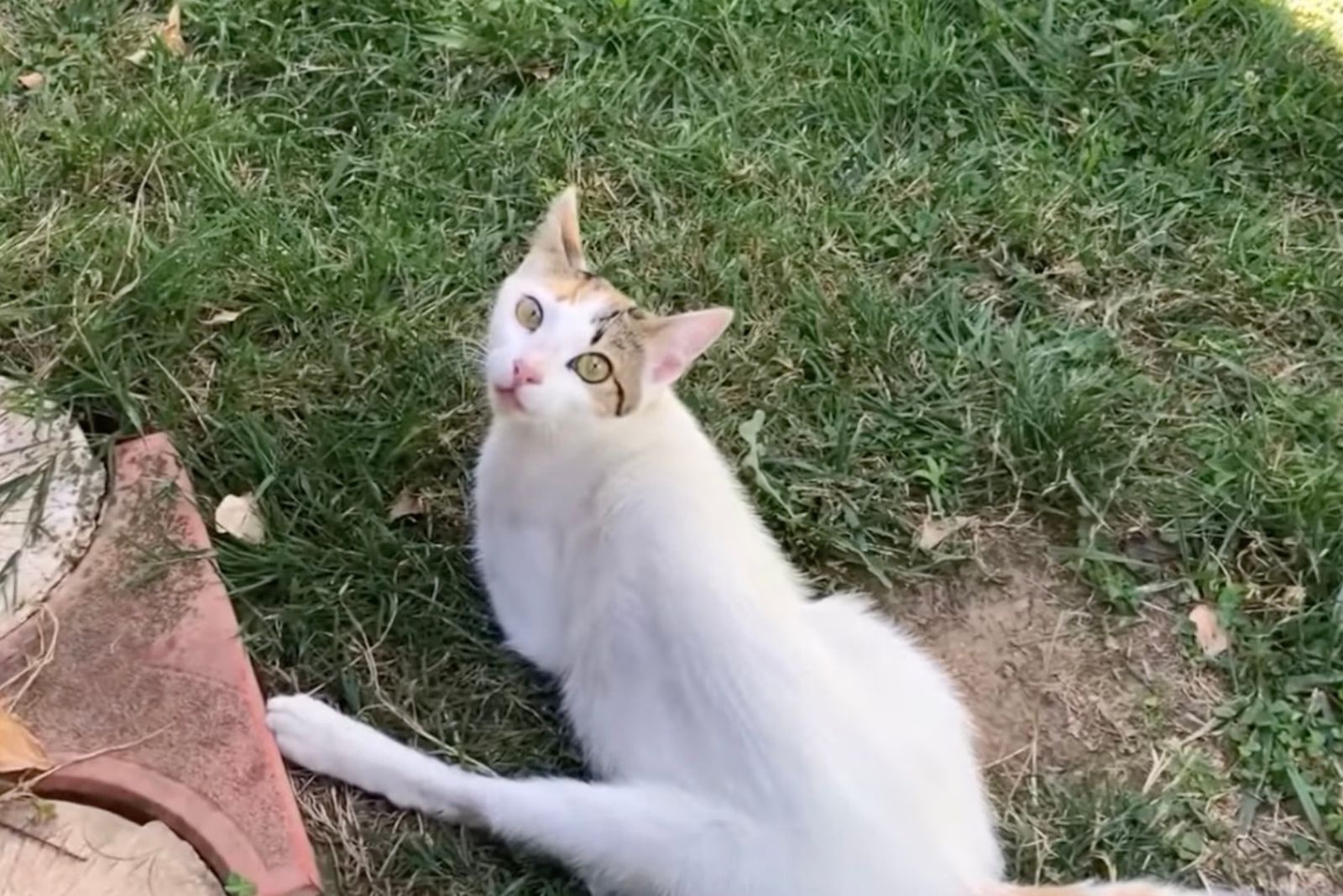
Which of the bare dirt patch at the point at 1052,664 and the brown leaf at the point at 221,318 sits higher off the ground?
the bare dirt patch at the point at 1052,664

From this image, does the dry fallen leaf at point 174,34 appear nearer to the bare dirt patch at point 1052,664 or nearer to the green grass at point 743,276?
the green grass at point 743,276

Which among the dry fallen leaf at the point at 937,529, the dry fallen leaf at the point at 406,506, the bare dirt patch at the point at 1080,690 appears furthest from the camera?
the dry fallen leaf at the point at 937,529

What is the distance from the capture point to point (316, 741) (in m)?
2.17

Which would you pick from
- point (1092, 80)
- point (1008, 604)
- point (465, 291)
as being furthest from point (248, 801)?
point (1092, 80)

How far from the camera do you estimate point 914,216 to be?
3.10 metres

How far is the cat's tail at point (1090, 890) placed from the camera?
6.33ft

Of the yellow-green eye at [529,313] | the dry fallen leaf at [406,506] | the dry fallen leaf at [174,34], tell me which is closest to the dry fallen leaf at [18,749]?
the dry fallen leaf at [406,506]

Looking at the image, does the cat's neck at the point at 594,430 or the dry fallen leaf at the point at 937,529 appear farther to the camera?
the dry fallen leaf at the point at 937,529

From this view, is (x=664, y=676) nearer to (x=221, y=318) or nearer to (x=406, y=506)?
(x=406, y=506)

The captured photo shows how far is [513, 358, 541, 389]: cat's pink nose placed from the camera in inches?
84.9

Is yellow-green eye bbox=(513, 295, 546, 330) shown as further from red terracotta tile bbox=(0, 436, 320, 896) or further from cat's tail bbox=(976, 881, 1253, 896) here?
cat's tail bbox=(976, 881, 1253, 896)

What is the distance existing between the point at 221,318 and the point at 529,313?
2.54ft

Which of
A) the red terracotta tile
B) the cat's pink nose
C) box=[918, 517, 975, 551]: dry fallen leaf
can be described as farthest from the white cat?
box=[918, 517, 975, 551]: dry fallen leaf

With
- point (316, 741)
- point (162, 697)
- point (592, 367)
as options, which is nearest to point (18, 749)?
point (162, 697)
